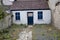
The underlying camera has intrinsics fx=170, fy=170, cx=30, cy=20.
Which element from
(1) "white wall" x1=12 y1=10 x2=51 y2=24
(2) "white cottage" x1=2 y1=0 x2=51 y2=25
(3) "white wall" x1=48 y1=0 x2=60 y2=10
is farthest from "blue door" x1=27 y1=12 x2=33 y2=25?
(3) "white wall" x1=48 y1=0 x2=60 y2=10

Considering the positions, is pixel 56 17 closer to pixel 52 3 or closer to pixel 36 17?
pixel 52 3


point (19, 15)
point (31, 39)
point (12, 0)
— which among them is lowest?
point (31, 39)

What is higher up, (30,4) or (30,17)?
(30,4)

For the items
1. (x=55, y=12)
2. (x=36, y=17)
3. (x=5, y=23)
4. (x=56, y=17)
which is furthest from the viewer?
(x=36, y=17)

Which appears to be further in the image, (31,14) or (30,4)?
(30,4)

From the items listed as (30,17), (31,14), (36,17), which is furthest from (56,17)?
(30,17)

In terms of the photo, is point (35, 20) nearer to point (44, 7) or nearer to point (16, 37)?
point (44, 7)

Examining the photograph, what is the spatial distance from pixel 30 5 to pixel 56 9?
592 cm

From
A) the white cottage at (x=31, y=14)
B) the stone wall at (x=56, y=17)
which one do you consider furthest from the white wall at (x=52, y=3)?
the stone wall at (x=56, y=17)

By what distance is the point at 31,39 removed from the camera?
21.8 meters

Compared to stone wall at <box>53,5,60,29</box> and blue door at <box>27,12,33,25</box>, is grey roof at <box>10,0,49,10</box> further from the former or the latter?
stone wall at <box>53,5,60,29</box>

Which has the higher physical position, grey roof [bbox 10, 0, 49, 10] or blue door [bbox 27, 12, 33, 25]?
grey roof [bbox 10, 0, 49, 10]

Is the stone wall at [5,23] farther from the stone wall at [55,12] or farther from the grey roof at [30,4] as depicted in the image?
the stone wall at [55,12]

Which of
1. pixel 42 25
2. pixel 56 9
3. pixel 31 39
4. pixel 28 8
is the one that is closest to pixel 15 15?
pixel 28 8
